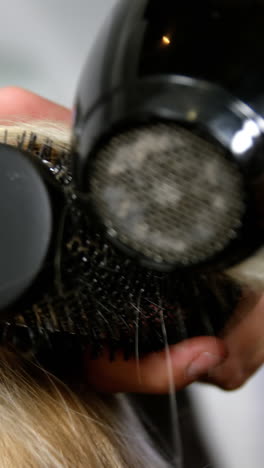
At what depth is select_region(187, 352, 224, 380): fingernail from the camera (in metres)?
0.44

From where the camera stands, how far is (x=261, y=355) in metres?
0.55

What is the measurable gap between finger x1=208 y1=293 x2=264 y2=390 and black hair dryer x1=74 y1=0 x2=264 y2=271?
25cm

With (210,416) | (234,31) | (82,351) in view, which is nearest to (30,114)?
(82,351)

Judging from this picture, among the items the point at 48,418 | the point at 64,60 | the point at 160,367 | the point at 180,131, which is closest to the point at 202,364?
the point at 160,367

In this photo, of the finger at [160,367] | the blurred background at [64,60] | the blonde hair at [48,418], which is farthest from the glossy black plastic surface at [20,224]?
the blurred background at [64,60]

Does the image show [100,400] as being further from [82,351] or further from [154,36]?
[154,36]

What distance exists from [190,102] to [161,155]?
25mm

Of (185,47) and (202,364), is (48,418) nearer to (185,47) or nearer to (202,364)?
(202,364)

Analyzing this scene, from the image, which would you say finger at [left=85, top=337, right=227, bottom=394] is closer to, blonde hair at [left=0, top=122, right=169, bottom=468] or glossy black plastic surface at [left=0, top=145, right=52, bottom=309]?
blonde hair at [left=0, top=122, right=169, bottom=468]

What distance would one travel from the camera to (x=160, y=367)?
17.7 inches

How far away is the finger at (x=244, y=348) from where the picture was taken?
482mm

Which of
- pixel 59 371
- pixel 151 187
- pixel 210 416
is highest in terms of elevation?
pixel 151 187

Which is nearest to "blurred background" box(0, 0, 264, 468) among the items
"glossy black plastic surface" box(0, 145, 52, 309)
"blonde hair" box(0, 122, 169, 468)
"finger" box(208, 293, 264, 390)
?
"finger" box(208, 293, 264, 390)

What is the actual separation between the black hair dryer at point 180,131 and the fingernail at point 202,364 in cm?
23
